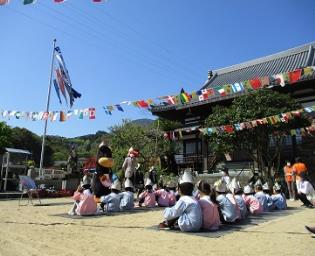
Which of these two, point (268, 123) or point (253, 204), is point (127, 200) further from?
point (268, 123)

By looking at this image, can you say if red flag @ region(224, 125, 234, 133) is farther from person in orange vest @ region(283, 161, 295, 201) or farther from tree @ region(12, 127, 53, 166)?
tree @ region(12, 127, 53, 166)

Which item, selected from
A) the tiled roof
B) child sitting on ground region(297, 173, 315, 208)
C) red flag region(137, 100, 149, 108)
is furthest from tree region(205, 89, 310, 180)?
the tiled roof

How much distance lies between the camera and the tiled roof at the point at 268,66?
21.2 meters

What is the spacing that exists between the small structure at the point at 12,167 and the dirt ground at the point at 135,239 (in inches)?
569

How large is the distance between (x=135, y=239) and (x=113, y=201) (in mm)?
4690

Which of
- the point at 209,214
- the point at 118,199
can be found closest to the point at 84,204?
the point at 118,199

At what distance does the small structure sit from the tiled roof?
13.9m

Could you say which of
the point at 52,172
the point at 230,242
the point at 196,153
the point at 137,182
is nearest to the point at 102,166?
the point at 137,182

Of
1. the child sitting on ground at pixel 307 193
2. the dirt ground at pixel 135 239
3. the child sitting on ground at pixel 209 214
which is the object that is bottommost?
the dirt ground at pixel 135 239

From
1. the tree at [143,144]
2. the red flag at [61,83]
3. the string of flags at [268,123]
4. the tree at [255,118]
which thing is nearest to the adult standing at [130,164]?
the string of flags at [268,123]

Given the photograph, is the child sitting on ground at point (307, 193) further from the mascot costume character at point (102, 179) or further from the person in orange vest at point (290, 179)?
the mascot costume character at point (102, 179)

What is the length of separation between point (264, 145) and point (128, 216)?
Answer: 8.44 metres

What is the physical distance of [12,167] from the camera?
75.1ft

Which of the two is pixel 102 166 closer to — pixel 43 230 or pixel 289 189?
pixel 43 230
